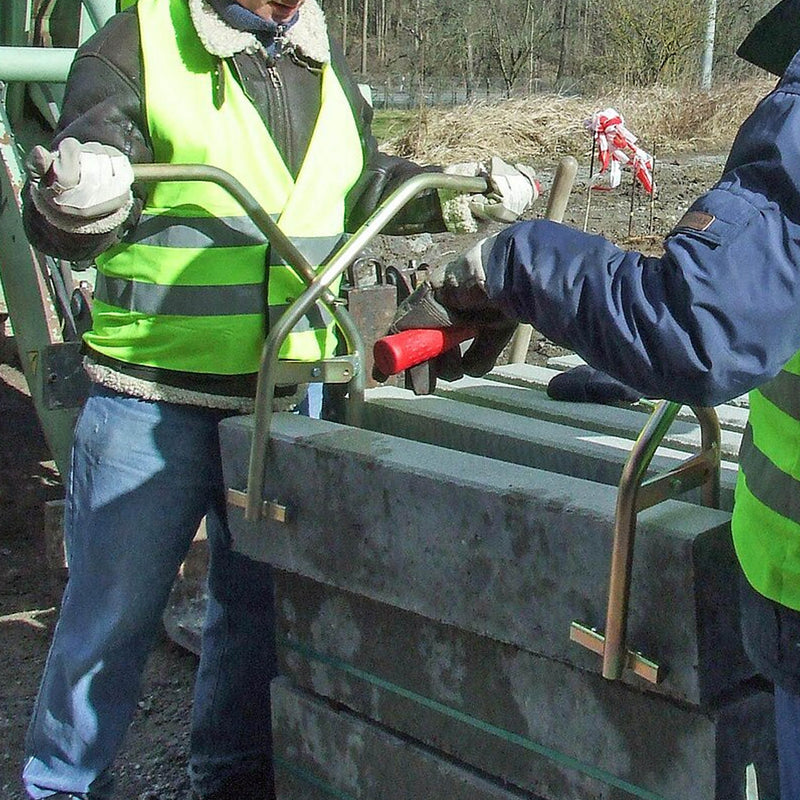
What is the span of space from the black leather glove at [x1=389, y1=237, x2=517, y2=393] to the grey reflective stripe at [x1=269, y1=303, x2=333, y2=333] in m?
0.53

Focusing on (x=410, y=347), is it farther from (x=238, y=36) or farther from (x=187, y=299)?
(x=238, y=36)

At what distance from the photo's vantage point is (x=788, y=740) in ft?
5.44

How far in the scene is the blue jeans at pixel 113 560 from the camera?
260 cm

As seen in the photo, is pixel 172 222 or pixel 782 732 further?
pixel 172 222

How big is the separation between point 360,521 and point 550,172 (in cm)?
1170

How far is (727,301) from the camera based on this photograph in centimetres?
147

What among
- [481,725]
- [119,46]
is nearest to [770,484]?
[481,725]

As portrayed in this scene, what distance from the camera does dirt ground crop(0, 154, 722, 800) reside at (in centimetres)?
342

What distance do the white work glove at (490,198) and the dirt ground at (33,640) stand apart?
63.0 inches

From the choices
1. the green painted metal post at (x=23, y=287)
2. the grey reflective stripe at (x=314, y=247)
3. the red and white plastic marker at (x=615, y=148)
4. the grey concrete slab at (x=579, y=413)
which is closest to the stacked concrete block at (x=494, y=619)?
the grey concrete slab at (x=579, y=413)

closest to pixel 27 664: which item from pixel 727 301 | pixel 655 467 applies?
pixel 655 467

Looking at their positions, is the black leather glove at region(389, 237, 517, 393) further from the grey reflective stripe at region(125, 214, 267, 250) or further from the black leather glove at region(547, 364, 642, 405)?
the black leather glove at region(547, 364, 642, 405)

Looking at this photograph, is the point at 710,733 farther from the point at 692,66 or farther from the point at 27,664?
the point at 692,66

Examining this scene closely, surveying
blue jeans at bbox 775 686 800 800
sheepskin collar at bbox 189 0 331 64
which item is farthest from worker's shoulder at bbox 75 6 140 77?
blue jeans at bbox 775 686 800 800
